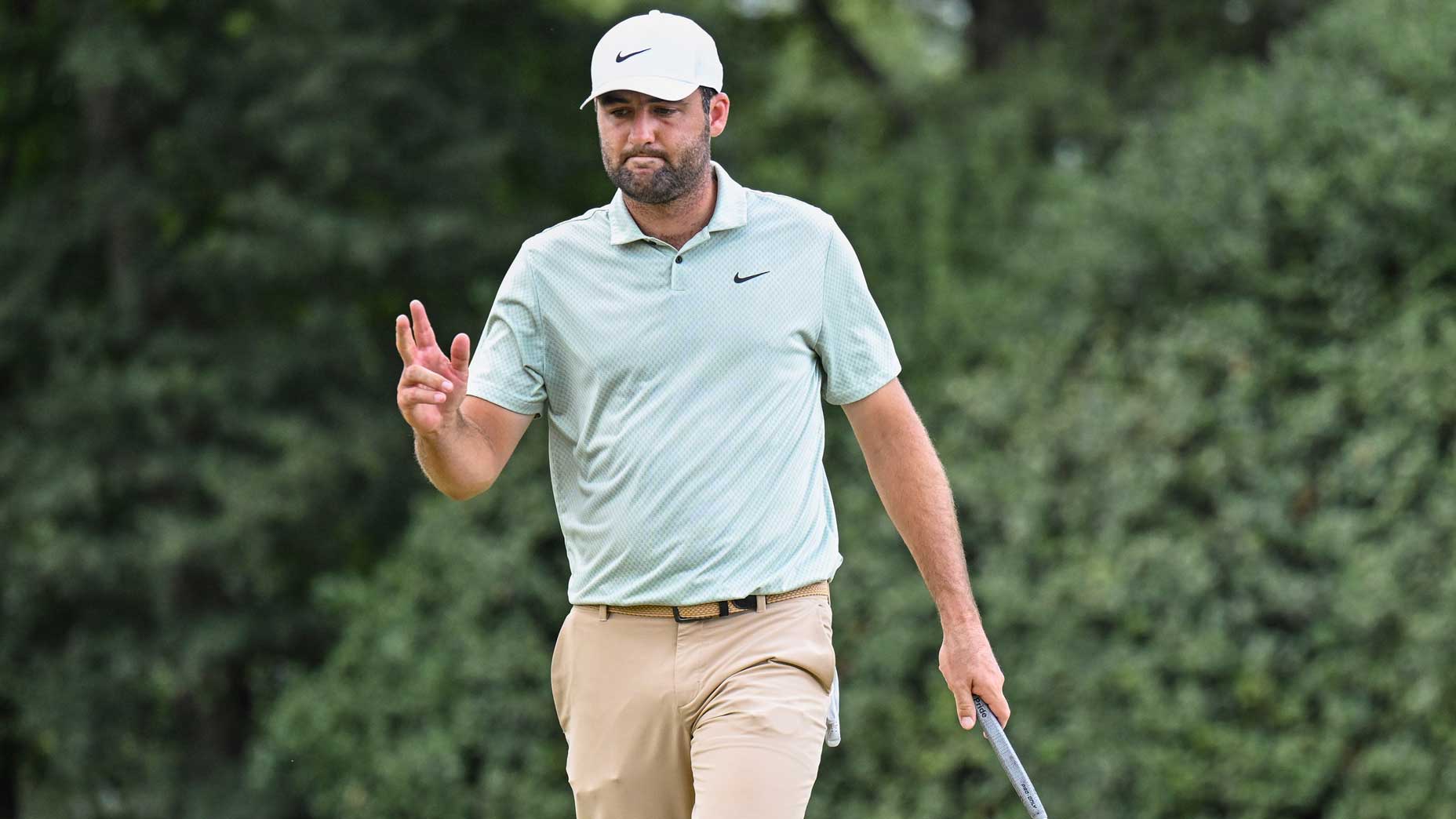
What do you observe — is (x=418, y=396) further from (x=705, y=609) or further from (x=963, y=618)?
(x=963, y=618)

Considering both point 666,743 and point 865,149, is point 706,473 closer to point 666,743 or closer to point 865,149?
point 666,743

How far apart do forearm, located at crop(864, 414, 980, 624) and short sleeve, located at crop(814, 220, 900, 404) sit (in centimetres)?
14

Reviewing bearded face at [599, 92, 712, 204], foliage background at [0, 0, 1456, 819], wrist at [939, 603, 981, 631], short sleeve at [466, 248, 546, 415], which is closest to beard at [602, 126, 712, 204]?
bearded face at [599, 92, 712, 204]

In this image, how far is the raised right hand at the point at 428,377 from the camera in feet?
11.0

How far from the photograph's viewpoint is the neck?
364 cm

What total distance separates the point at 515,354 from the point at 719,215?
506 millimetres

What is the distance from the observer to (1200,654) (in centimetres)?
773

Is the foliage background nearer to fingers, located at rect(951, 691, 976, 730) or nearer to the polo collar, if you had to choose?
fingers, located at rect(951, 691, 976, 730)

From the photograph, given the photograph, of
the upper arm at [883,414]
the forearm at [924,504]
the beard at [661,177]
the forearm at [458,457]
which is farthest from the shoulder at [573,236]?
the forearm at [924,504]

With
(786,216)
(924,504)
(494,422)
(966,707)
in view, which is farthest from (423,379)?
(966,707)

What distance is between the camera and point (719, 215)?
364 centimetres

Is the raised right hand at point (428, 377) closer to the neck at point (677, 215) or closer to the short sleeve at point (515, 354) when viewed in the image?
the short sleeve at point (515, 354)

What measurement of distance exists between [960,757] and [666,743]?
500cm

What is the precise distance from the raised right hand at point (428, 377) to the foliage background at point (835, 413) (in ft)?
16.8
